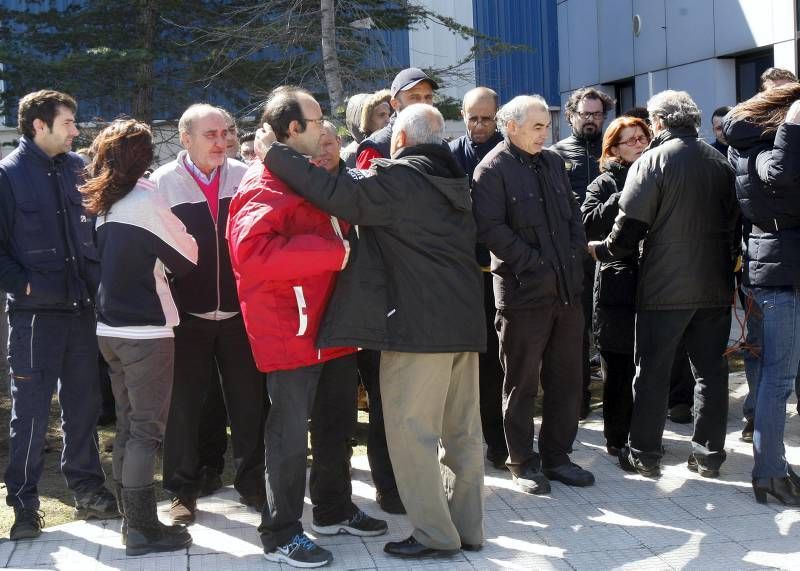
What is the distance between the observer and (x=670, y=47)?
43.4ft

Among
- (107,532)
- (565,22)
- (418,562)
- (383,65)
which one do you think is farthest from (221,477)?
(565,22)

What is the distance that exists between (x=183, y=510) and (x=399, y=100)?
247cm

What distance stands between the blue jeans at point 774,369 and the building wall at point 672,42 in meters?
6.73

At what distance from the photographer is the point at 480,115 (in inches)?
221

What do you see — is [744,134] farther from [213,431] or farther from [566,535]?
[213,431]

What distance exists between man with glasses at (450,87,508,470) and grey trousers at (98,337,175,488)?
1.92 meters

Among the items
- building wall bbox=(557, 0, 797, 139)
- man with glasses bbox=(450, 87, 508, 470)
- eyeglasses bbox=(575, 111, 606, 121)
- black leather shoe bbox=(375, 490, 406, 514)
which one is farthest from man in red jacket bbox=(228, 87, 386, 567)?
building wall bbox=(557, 0, 797, 139)

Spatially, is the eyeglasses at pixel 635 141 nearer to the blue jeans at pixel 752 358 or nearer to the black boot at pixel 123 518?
the blue jeans at pixel 752 358

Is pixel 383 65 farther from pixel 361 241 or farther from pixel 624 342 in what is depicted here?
pixel 361 241

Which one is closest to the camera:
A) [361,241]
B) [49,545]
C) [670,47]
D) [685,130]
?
[361,241]

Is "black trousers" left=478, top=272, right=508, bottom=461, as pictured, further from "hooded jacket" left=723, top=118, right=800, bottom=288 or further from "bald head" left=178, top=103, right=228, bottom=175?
"bald head" left=178, top=103, right=228, bottom=175

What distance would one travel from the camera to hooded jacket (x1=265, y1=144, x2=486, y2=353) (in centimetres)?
412

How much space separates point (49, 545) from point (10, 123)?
11.6 meters

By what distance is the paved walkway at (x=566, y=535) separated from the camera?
4.29 m
